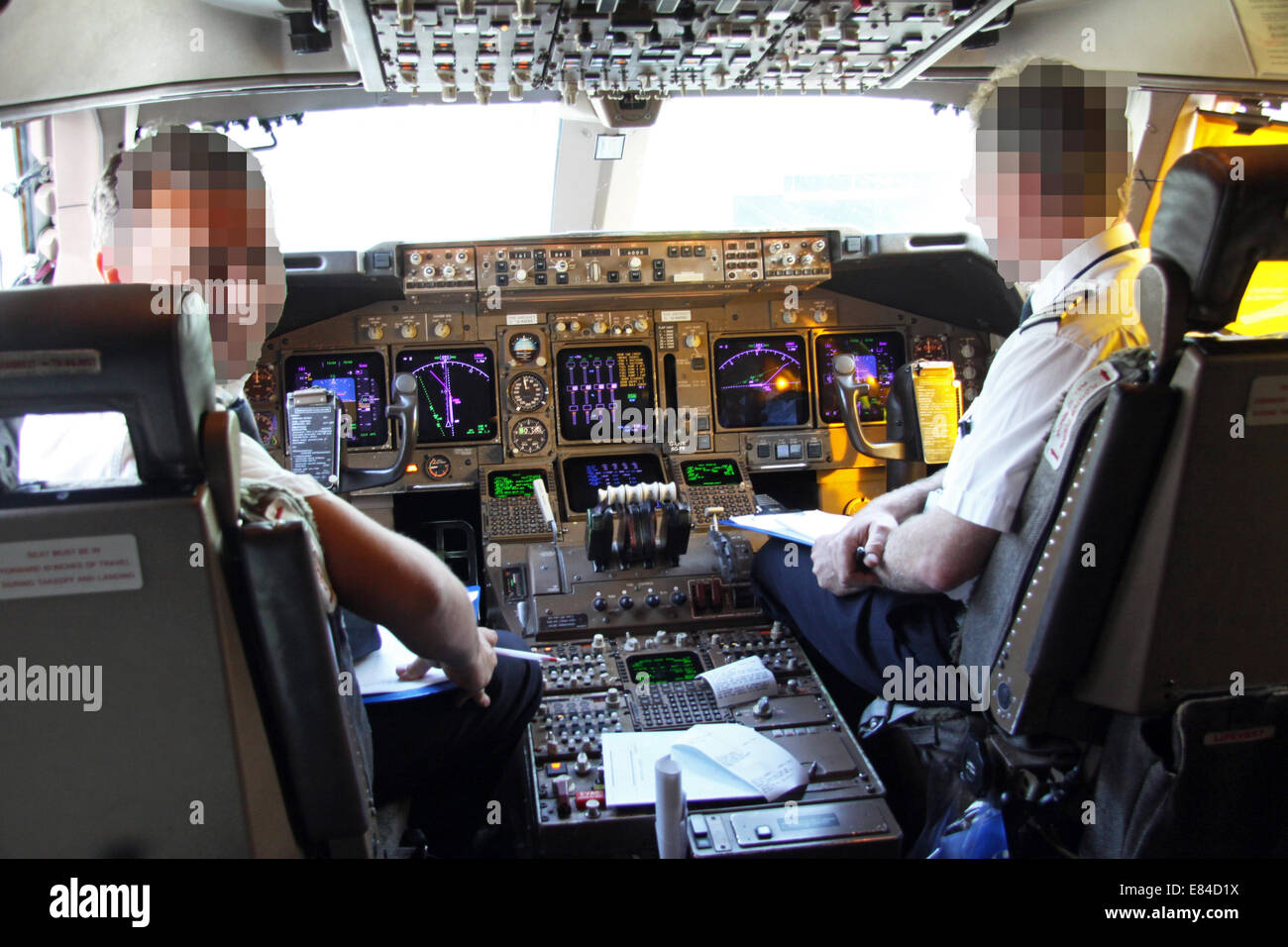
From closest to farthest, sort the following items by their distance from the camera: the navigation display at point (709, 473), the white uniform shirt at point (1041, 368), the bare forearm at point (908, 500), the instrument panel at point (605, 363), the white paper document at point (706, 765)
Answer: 1. the white uniform shirt at point (1041, 368)
2. the white paper document at point (706, 765)
3. the bare forearm at point (908, 500)
4. the instrument panel at point (605, 363)
5. the navigation display at point (709, 473)

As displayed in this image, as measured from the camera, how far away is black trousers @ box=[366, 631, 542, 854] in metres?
1.41

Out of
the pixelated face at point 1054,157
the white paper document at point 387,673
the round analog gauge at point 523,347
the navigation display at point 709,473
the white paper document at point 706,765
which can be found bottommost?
the white paper document at point 706,765

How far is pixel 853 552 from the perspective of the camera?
177cm

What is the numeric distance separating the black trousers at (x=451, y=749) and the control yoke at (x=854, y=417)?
165 cm

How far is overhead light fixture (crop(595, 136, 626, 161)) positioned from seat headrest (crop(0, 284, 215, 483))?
248 centimetres

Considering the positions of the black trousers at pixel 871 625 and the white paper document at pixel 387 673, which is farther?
the black trousers at pixel 871 625

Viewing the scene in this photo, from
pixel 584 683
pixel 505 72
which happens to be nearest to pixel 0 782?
pixel 584 683

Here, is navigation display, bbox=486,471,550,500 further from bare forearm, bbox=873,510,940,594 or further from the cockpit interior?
bare forearm, bbox=873,510,940,594

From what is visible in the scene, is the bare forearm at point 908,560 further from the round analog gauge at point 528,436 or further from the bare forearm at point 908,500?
the round analog gauge at point 528,436

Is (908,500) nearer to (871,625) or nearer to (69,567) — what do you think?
(871,625)

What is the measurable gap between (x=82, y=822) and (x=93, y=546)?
0.99 feet

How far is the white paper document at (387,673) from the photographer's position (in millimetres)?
1420

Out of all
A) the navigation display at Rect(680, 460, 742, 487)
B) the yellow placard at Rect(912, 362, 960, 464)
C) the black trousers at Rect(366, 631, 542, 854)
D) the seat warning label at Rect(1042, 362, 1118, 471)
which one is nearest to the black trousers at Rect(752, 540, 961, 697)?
the seat warning label at Rect(1042, 362, 1118, 471)

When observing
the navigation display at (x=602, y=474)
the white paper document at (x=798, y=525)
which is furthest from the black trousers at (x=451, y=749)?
the navigation display at (x=602, y=474)
